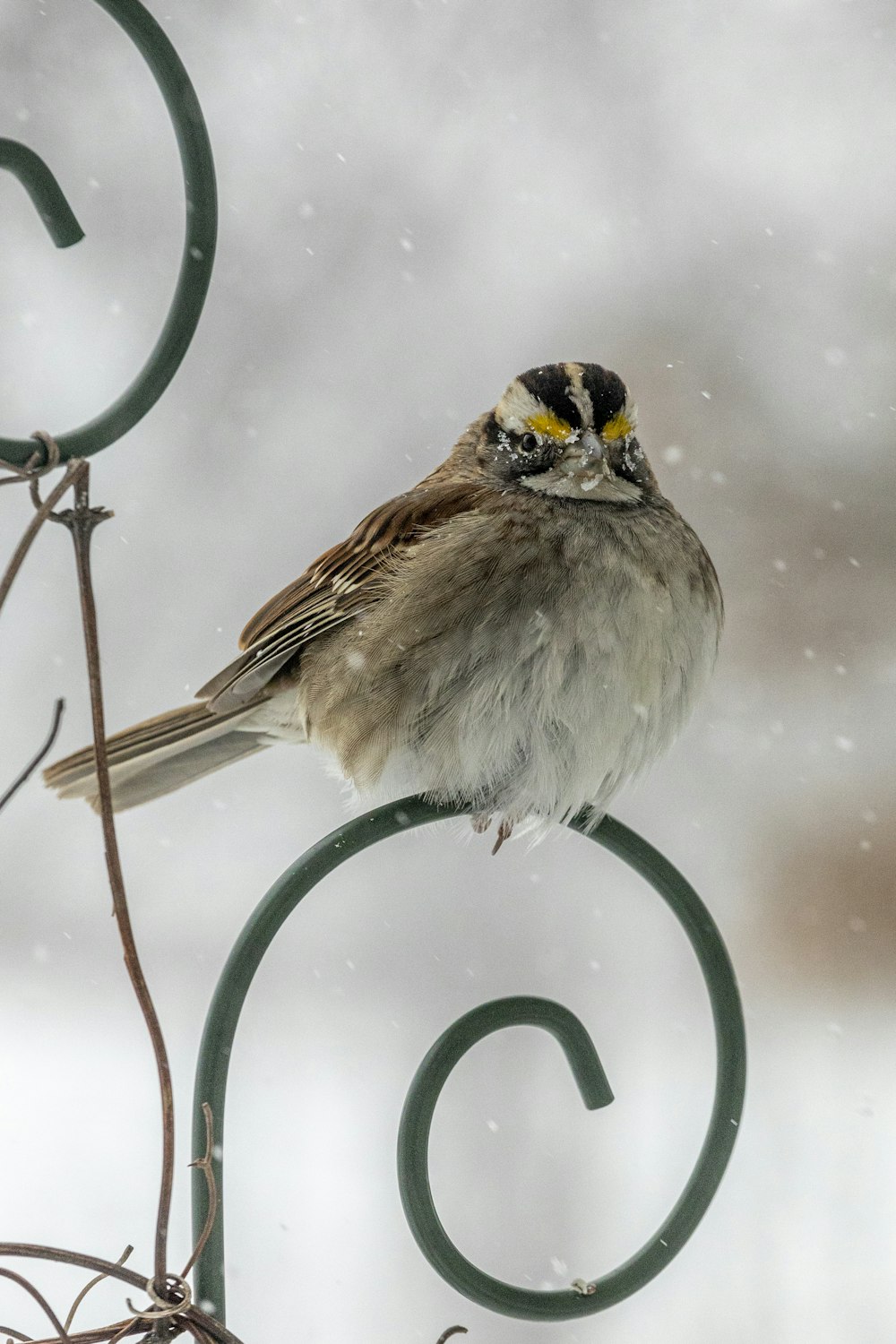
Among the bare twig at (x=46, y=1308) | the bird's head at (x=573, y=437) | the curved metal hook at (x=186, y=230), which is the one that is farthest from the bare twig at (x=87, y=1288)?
the bird's head at (x=573, y=437)

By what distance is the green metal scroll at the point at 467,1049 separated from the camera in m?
1.61

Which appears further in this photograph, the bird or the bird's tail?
the bird's tail

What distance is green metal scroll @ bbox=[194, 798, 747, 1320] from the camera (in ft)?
5.29

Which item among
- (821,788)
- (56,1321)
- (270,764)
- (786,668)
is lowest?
(56,1321)

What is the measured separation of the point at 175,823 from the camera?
5238 mm

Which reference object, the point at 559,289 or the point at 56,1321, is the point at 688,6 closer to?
the point at 559,289

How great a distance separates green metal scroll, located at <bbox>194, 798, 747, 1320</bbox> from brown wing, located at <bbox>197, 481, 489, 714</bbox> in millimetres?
700

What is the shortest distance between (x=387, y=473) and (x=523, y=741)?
10.6 feet

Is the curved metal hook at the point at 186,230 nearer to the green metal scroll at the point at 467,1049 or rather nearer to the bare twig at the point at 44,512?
the bare twig at the point at 44,512

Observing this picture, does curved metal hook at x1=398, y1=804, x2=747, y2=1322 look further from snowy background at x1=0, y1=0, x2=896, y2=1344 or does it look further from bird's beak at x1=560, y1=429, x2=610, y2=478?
snowy background at x1=0, y1=0, x2=896, y2=1344

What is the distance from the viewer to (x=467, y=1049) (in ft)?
5.75

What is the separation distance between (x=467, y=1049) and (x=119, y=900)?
0.72 metres

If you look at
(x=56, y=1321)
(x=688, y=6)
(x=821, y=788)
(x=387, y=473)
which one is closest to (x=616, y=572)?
(x=56, y=1321)

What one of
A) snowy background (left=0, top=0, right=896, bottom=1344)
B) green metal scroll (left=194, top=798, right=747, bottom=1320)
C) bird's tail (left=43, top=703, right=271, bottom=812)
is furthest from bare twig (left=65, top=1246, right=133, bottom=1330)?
snowy background (left=0, top=0, right=896, bottom=1344)
